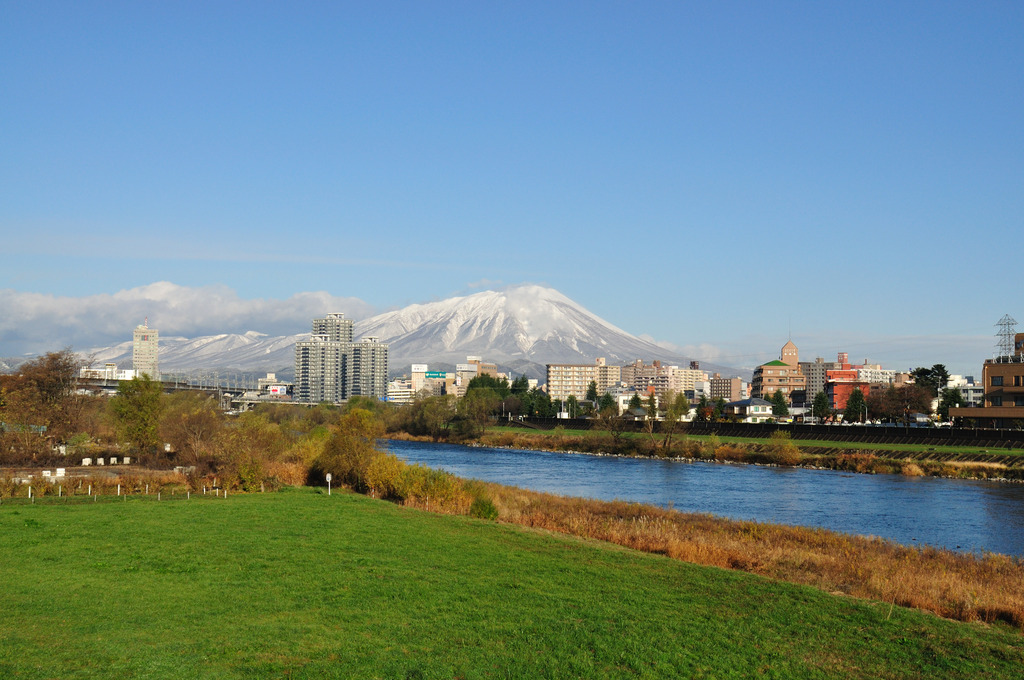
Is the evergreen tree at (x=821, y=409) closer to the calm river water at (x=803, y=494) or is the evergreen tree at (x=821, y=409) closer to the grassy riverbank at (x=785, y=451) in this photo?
the grassy riverbank at (x=785, y=451)

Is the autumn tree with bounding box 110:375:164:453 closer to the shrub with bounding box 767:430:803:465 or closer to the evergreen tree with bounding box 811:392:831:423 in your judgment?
the shrub with bounding box 767:430:803:465

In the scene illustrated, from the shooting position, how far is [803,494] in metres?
60.9

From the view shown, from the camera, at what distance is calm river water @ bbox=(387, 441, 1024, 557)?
43375mm

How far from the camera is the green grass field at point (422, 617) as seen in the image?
45.9ft

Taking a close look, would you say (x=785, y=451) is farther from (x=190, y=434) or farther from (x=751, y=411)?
(x=751, y=411)

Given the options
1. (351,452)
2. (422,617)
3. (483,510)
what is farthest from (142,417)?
(422,617)

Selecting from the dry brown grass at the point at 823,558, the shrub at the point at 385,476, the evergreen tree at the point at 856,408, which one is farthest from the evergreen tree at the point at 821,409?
the shrub at the point at 385,476

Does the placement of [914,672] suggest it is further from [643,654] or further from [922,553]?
[922,553]

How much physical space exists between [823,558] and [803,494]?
36659 millimetres

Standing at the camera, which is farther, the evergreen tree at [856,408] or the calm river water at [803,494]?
the evergreen tree at [856,408]

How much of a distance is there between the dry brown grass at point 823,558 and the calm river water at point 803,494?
8081mm

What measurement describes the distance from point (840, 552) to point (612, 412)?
10678cm

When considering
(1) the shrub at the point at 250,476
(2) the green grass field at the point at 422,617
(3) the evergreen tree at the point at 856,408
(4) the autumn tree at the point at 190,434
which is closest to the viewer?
(2) the green grass field at the point at 422,617

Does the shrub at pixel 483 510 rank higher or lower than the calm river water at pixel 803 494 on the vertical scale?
higher
